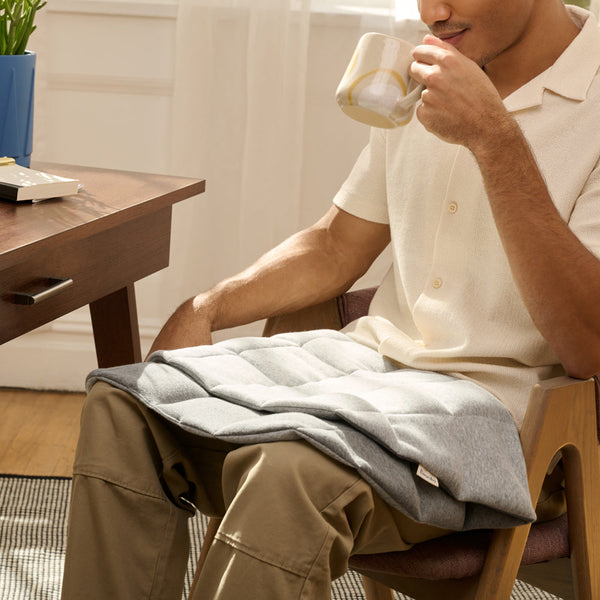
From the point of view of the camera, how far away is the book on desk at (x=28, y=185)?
1.31 m

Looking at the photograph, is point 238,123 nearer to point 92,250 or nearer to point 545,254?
point 92,250

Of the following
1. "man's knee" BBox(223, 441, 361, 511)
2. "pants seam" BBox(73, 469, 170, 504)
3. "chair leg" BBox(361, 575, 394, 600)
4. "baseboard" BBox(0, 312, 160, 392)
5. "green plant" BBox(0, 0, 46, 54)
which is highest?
"green plant" BBox(0, 0, 46, 54)

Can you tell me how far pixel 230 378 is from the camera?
1.16 metres

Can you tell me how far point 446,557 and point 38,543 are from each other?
3.67 ft

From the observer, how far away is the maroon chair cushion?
1072 millimetres

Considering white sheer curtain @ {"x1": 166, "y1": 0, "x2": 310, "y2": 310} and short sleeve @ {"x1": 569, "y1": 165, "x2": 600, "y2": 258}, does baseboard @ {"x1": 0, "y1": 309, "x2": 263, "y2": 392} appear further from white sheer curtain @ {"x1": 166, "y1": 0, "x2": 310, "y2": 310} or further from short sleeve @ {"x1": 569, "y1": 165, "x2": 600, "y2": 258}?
short sleeve @ {"x1": 569, "y1": 165, "x2": 600, "y2": 258}

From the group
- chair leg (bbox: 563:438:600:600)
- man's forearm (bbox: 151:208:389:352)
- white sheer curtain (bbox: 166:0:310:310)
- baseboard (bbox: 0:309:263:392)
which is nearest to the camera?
chair leg (bbox: 563:438:600:600)

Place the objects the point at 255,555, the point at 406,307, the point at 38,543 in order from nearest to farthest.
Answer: the point at 255,555
the point at 406,307
the point at 38,543

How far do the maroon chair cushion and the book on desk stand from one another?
2.17 feet

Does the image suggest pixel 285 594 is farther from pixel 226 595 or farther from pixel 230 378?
pixel 230 378

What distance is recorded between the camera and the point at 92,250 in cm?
134

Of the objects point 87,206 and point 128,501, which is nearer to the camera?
point 128,501

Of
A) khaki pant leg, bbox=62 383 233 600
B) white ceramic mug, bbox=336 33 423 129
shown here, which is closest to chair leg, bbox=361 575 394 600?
khaki pant leg, bbox=62 383 233 600

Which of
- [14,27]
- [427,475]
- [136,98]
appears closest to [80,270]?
[14,27]
